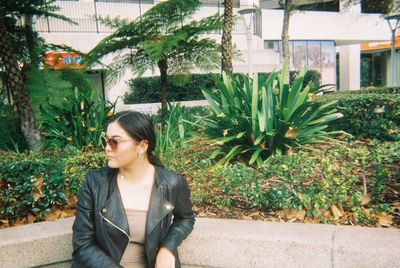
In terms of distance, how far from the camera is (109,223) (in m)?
2.21

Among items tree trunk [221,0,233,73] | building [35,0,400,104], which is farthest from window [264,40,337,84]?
tree trunk [221,0,233,73]

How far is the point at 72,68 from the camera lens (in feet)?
23.2

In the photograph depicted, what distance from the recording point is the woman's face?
A: 7.56 ft

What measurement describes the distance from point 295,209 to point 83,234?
1.49 meters

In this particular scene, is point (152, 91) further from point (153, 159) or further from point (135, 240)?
point (135, 240)

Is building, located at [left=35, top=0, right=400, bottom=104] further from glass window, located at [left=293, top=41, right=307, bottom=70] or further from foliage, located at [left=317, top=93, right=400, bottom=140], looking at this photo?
foliage, located at [left=317, top=93, right=400, bottom=140]

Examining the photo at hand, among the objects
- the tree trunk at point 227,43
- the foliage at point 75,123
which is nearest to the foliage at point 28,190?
the foliage at point 75,123

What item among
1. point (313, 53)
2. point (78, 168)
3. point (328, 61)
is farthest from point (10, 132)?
point (328, 61)

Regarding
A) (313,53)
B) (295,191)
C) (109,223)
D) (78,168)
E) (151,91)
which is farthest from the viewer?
(313,53)

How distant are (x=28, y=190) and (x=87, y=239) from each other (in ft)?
3.65

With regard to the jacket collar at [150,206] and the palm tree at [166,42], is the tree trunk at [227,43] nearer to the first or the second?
the palm tree at [166,42]

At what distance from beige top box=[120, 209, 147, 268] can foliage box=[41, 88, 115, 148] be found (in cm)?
341

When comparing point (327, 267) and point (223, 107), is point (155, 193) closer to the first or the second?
point (327, 267)

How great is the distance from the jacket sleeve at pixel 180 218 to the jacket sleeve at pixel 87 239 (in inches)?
13.1
